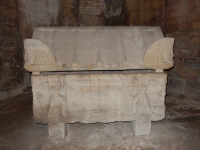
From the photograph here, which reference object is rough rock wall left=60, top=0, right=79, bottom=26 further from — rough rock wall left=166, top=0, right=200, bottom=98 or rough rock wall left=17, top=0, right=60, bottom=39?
rough rock wall left=166, top=0, right=200, bottom=98

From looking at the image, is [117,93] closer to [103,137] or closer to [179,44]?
[103,137]

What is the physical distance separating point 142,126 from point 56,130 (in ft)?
4.13

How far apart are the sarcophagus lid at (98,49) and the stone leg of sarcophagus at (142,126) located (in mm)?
786

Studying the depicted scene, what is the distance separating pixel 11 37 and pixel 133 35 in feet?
10.9

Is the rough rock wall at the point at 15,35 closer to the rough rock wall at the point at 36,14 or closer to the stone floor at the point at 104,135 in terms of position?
the rough rock wall at the point at 36,14

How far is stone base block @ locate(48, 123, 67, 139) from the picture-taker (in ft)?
7.63

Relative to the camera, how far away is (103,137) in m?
2.44

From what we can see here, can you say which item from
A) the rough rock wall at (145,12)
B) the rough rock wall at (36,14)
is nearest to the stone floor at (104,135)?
the rough rock wall at (36,14)

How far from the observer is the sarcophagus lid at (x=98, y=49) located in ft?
6.65

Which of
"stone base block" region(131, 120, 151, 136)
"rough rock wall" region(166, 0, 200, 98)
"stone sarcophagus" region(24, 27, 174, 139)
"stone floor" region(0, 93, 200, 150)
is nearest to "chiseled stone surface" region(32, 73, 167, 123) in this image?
"stone sarcophagus" region(24, 27, 174, 139)

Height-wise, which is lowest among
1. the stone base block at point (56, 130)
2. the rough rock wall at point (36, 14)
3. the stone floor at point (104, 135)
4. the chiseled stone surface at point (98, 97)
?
the stone floor at point (104, 135)

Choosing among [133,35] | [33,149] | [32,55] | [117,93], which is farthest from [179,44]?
[33,149]

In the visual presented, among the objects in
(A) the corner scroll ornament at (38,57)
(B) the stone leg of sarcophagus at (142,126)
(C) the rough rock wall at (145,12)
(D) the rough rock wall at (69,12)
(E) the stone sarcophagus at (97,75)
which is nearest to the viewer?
(A) the corner scroll ornament at (38,57)

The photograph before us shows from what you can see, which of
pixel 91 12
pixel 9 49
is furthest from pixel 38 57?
pixel 91 12
